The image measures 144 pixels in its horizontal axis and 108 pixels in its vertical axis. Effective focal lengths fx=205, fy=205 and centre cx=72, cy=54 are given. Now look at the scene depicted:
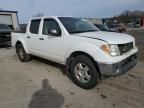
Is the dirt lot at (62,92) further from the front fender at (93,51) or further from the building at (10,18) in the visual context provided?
the building at (10,18)

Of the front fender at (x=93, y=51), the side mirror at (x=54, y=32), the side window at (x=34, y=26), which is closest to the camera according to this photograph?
the front fender at (x=93, y=51)

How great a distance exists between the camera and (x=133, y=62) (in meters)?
5.60

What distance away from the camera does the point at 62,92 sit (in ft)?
17.2

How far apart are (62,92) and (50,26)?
242 centimetres

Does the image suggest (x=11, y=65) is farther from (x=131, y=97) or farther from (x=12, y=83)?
(x=131, y=97)

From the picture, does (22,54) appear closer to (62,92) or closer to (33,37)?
(33,37)

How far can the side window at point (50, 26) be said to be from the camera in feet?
20.6

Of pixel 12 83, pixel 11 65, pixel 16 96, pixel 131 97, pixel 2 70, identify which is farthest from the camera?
pixel 11 65

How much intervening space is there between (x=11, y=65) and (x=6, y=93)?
3.41 meters

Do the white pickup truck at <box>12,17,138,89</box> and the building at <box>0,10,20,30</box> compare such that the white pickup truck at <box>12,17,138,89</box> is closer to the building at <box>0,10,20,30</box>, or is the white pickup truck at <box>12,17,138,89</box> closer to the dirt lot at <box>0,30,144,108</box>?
the dirt lot at <box>0,30,144,108</box>

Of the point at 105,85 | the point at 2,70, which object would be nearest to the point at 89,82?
the point at 105,85

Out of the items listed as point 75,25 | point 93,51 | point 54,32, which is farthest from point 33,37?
point 93,51

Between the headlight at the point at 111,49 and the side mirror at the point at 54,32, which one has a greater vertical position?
the side mirror at the point at 54,32

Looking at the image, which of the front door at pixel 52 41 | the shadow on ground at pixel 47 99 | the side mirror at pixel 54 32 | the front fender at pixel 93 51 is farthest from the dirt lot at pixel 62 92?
the side mirror at pixel 54 32
